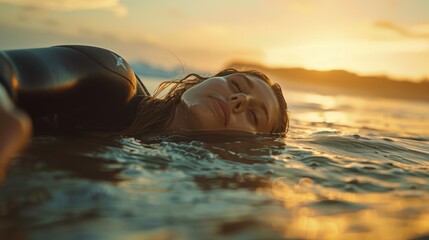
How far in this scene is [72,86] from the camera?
125 inches

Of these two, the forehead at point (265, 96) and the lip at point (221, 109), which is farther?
the forehead at point (265, 96)

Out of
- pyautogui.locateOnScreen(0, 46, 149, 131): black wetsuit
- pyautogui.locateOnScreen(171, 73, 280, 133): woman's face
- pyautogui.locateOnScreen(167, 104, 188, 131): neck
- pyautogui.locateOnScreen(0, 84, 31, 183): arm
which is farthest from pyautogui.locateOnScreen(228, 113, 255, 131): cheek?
pyautogui.locateOnScreen(0, 84, 31, 183): arm

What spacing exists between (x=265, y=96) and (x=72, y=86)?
1.73 m

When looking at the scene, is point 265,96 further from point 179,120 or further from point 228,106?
point 179,120

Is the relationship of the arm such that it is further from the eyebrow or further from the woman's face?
the eyebrow

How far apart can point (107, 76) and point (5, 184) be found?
1726 mm

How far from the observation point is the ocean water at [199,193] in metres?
1.53

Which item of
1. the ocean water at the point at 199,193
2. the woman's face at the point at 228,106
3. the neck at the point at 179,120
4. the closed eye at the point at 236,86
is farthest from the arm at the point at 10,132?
the closed eye at the point at 236,86

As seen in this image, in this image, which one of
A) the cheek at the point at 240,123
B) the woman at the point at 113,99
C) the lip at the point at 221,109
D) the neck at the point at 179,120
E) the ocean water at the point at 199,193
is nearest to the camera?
the ocean water at the point at 199,193

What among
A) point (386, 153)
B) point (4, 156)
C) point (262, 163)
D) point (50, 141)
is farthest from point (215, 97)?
point (4, 156)

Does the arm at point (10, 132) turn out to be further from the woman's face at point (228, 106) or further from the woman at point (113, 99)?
the woman's face at point (228, 106)

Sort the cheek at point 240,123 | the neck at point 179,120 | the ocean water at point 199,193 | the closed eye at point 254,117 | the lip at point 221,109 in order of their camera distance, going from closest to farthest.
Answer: the ocean water at point 199,193, the lip at point 221,109, the cheek at point 240,123, the neck at point 179,120, the closed eye at point 254,117

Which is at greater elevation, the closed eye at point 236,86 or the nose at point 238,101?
the closed eye at point 236,86

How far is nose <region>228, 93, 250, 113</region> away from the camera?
11.7 ft
